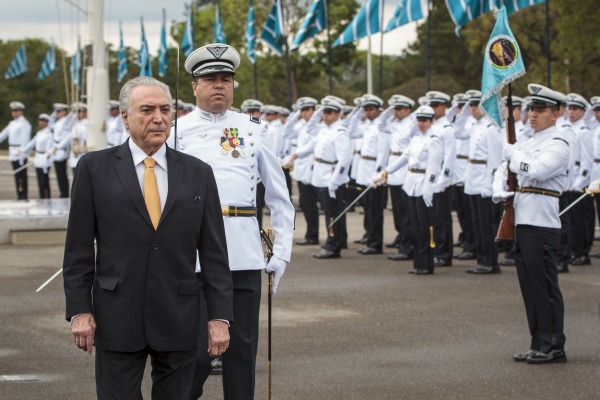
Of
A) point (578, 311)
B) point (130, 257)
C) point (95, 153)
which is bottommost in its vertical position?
point (578, 311)

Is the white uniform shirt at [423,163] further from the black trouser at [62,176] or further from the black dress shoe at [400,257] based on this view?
the black trouser at [62,176]

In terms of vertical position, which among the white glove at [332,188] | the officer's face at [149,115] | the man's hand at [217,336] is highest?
the officer's face at [149,115]

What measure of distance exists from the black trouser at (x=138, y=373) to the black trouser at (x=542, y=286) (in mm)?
4181

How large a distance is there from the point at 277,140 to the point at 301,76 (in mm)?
38592

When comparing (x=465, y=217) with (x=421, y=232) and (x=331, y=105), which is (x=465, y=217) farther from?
(x=331, y=105)

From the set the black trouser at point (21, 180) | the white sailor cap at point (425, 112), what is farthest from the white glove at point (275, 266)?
the black trouser at point (21, 180)

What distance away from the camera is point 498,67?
9445 millimetres

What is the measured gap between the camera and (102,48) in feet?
69.2

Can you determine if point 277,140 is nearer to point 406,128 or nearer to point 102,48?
point 102,48

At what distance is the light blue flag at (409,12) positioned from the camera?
2219cm

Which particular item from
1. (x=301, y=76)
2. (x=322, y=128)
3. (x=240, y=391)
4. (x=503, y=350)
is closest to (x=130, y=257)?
(x=240, y=391)

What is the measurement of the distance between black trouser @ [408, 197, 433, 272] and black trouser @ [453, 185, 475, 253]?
1.35 meters

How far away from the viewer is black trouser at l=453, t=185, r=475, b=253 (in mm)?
15594

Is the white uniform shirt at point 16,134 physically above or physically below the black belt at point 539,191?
below
